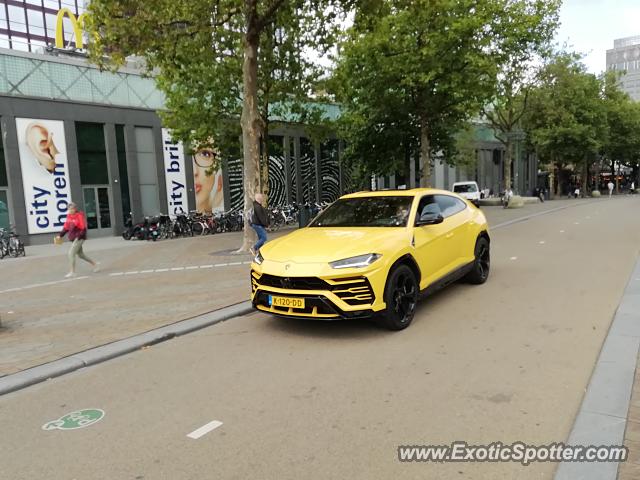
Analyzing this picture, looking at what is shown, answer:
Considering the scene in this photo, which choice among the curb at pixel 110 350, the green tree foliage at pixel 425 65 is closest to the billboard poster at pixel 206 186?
the green tree foliage at pixel 425 65

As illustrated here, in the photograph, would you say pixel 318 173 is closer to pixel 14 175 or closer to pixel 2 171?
pixel 14 175

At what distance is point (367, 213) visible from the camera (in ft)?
21.9

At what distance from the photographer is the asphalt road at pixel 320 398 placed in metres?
3.10

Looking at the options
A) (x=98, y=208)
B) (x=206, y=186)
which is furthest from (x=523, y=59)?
(x=98, y=208)

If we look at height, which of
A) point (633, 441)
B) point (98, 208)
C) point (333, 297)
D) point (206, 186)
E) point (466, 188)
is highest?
point (206, 186)

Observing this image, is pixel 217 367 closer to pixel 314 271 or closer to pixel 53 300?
pixel 314 271

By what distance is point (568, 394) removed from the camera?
388cm

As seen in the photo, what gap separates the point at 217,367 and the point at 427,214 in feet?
10.6

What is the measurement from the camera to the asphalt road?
3098 millimetres

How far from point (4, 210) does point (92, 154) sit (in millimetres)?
4028

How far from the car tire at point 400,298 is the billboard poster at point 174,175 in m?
18.9

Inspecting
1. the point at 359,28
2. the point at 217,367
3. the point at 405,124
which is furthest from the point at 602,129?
the point at 217,367

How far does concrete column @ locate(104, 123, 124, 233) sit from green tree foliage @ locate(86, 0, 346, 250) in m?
3.99

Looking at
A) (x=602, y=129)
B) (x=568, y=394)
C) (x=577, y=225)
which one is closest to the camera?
(x=568, y=394)
